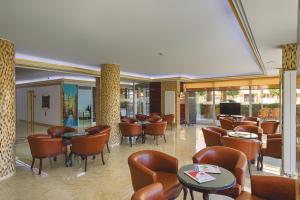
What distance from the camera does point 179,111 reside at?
11164 millimetres

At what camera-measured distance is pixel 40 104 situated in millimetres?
12109

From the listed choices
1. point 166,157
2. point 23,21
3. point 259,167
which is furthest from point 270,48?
point 23,21

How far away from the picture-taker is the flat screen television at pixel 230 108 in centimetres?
989

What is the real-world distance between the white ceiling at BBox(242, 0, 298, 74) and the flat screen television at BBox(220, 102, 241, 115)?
5.87 m

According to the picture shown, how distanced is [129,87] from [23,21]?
9.59 m

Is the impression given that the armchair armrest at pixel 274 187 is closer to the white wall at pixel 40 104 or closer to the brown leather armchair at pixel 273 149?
the brown leather armchair at pixel 273 149

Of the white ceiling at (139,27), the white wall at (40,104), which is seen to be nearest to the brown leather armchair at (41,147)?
the white ceiling at (139,27)

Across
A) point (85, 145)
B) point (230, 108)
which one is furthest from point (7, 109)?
point (230, 108)

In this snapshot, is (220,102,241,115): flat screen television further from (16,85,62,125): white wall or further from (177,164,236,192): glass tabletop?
(16,85,62,125): white wall

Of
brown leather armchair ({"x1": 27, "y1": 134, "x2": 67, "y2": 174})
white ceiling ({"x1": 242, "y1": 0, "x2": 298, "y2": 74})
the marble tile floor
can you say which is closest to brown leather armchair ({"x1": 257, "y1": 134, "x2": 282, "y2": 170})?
the marble tile floor

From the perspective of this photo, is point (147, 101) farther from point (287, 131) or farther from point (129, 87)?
point (287, 131)

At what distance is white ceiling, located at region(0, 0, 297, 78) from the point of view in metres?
2.68

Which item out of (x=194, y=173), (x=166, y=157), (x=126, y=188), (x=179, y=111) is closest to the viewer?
(x=194, y=173)

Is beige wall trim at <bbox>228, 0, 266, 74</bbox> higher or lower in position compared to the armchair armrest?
higher
